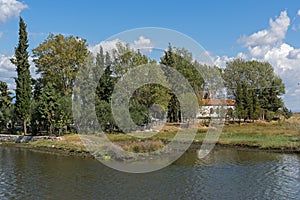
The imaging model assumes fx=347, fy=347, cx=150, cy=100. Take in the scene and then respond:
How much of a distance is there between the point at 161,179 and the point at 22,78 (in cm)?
3559

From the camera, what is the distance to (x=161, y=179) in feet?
81.3

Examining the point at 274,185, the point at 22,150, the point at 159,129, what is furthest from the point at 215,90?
the point at 274,185

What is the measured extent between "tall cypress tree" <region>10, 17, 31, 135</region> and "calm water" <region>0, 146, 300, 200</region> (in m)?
18.9

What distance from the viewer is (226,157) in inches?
1375

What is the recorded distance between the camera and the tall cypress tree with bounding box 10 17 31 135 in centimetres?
5200

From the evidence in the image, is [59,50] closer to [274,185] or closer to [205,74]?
[205,74]

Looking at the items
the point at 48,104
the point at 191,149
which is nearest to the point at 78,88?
the point at 48,104

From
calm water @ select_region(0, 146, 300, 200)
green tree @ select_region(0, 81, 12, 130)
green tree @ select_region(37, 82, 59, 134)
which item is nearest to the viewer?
calm water @ select_region(0, 146, 300, 200)

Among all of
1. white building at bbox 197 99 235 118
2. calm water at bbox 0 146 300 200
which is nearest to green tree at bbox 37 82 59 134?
calm water at bbox 0 146 300 200

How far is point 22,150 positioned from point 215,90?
51.5 meters

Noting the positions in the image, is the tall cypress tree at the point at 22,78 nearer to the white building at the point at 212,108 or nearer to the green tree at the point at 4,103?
the green tree at the point at 4,103

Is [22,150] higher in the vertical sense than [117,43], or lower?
lower

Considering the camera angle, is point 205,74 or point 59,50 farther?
point 205,74

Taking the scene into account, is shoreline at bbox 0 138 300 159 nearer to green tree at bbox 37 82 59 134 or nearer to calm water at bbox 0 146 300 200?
calm water at bbox 0 146 300 200
